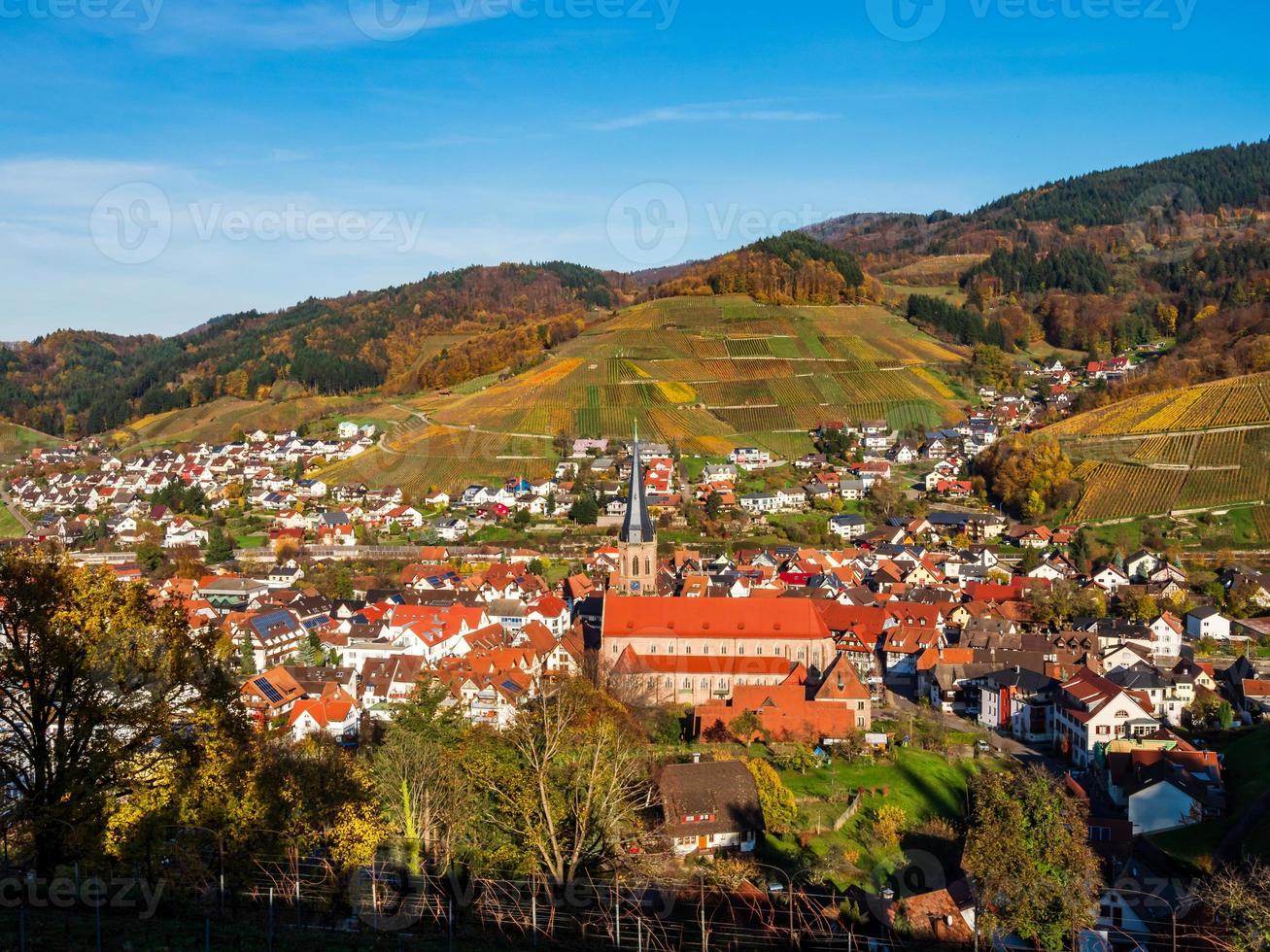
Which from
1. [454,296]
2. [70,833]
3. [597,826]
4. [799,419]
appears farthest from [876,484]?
[454,296]

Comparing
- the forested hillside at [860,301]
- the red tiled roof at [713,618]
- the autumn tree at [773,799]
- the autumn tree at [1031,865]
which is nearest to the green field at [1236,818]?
the autumn tree at [1031,865]

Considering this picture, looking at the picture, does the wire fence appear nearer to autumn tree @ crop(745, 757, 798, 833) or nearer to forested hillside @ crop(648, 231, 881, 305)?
autumn tree @ crop(745, 757, 798, 833)

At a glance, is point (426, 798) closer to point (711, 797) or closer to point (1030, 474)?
point (711, 797)

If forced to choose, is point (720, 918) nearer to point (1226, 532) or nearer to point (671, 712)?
point (671, 712)

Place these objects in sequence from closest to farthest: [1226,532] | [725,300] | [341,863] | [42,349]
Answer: [341,863] < [1226,532] < [725,300] < [42,349]

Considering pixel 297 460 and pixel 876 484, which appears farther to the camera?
pixel 297 460

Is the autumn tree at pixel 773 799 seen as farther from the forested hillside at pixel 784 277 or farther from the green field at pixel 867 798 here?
the forested hillside at pixel 784 277

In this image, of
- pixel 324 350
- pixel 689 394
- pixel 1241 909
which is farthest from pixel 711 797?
pixel 324 350

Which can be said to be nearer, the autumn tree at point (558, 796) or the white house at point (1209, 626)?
the autumn tree at point (558, 796)
